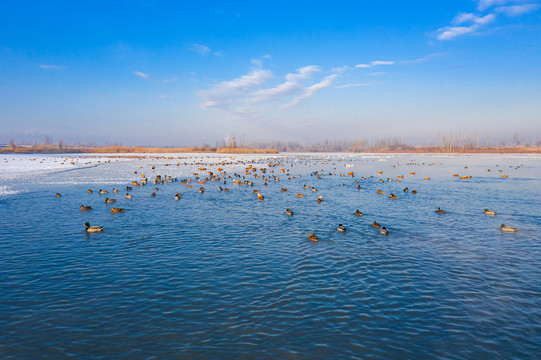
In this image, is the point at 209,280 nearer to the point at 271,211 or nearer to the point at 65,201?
the point at 271,211

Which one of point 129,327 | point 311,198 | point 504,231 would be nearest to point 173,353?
point 129,327

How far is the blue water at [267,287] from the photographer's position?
7.95 meters

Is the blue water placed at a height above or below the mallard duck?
below

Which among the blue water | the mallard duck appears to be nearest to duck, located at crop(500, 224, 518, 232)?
the blue water

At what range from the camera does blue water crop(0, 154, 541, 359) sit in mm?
7945

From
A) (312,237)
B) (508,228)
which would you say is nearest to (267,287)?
(312,237)

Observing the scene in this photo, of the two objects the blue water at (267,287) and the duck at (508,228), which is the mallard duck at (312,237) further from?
the duck at (508,228)

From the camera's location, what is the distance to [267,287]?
10969 mm

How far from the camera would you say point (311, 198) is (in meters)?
29.5

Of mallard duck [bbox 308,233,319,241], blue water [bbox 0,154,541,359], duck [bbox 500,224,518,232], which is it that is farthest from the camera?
duck [bbox 500,224,518,232]

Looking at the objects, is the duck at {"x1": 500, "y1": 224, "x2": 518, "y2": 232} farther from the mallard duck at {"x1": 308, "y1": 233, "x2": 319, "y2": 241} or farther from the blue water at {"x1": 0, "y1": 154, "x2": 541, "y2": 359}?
the mallard duck at {"x1": 308, "y1": 233, "x2": 319, "y2": 241}

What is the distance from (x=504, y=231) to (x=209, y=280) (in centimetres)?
1633

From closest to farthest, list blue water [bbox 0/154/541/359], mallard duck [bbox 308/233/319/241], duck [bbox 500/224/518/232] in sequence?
blue water [bbox 0/154/541/359]
mallard duck [bbox 308/233/319/241]
duck [bbox 500/224/518/232]

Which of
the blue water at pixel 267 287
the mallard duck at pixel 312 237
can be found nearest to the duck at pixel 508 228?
the blue water at pixel 267 287
